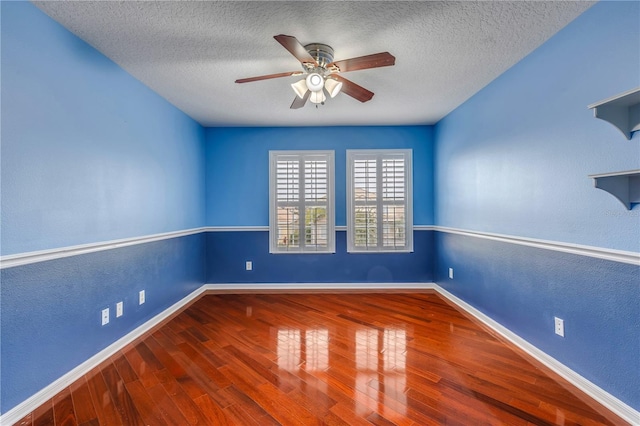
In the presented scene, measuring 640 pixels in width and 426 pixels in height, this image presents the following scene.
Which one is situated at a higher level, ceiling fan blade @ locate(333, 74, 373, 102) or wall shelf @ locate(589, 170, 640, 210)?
ceiling fan blade @ locate(333, 74, 373, 102)

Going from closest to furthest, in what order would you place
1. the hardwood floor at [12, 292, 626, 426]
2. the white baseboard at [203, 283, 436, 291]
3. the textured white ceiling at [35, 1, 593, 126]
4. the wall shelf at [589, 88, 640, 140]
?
the wall shelf at [589, 88, 640, 140] → the hardwood floor at [12, 292, 626, 426] → the textured white ceiling at [35, 1, 593, 126] → the white baseboard at [203, 283, 436, 291]

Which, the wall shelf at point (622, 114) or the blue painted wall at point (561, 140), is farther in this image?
the blue painted wall at point (561, 140)

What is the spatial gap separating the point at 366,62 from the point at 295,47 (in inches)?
18.5

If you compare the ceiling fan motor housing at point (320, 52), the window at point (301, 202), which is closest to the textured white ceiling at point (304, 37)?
the ceiling fan motor housing at point (320, 52)

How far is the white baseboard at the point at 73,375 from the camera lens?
1.55 m

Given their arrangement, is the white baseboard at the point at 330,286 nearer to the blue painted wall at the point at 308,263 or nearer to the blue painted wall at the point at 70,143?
the blue painted wall at the point at 308,263

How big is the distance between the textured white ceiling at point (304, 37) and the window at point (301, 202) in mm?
1197

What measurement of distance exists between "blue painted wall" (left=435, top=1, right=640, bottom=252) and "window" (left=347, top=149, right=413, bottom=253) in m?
1.06

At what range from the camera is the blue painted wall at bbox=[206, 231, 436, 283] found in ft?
13.2

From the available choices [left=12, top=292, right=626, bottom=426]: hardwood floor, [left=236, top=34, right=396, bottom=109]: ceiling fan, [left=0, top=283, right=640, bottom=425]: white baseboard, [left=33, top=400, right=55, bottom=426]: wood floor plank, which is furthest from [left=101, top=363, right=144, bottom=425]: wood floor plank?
[left=236, top=34, right=396, bottom=109]: ceiling fan

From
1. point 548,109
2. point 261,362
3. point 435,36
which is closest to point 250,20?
point 435,36

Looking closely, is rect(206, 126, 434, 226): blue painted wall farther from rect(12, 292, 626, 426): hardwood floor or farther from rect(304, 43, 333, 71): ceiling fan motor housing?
rect(304, 43, 333, 71): ceiling fan motor housing

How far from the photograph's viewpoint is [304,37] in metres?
1.97

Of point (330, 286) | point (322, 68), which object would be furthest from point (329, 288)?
point (322, 68)
